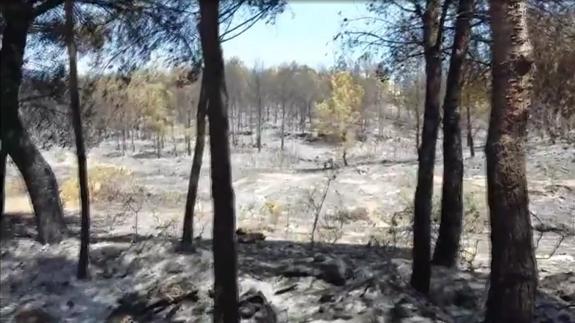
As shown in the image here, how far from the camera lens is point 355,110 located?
192 ft

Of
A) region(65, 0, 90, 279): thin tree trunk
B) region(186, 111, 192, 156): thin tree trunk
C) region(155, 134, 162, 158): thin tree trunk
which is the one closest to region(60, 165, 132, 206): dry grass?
region(65, 0, 90, 279): thin tree trunk

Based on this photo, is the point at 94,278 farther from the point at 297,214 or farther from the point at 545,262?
the point at 297,214

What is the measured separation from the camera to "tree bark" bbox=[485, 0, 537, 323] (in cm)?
663

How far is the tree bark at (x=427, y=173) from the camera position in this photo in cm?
879

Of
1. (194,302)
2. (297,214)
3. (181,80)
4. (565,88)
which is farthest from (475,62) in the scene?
(297,214)

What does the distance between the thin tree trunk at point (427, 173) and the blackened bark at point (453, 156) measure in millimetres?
495

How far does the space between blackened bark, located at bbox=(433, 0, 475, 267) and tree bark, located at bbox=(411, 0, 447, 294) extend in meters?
0.49

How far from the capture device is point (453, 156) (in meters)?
10.3

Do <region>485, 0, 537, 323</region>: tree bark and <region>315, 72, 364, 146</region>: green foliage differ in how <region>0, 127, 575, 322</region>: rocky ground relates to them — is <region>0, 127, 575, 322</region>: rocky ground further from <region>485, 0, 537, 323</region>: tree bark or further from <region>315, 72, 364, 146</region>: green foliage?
<region>315, 72, 364, 146</region>: green foliage

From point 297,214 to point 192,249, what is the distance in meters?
15.4

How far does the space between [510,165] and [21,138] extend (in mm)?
8005

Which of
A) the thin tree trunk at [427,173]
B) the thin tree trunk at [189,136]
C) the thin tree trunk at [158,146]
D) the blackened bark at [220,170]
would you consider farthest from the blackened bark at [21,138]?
the thin tree trunk at [158,146]

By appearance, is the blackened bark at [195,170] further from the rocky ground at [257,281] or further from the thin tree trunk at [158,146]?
the thin tree trunk at [158,146]

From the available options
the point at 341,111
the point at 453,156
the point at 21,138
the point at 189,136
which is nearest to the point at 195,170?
the point at 21,138
